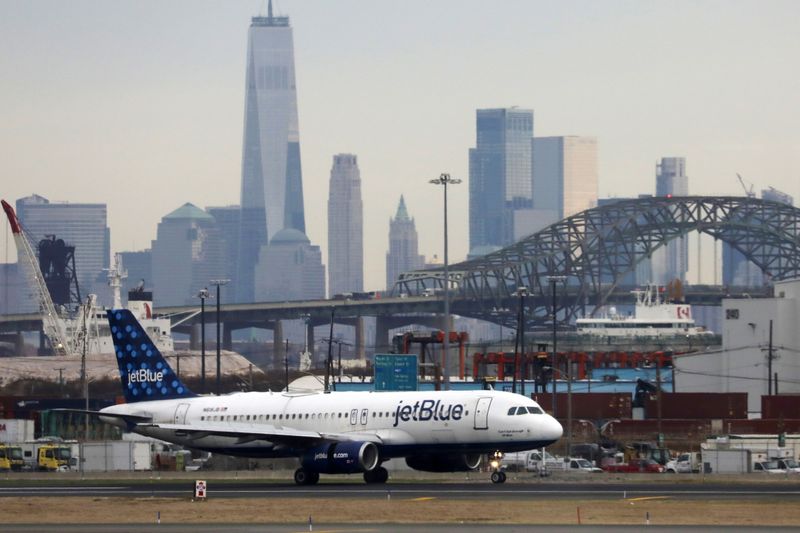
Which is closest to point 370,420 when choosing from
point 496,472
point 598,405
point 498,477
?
point 496,472

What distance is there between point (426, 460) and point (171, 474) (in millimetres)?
17882

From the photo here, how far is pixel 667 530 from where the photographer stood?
46.6 m

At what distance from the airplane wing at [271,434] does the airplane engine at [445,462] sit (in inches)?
79.1

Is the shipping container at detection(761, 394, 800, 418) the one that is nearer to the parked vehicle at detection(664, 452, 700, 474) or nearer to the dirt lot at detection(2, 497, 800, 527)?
the parked vehicle at detection(664, 452, 700, 474)

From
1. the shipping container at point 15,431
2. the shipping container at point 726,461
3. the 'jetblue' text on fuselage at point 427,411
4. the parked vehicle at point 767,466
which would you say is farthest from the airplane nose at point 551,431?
the shipping container at point 15,431

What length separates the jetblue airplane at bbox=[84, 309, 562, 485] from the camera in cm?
6825

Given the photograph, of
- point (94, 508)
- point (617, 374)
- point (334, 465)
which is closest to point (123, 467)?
point (334, 465)

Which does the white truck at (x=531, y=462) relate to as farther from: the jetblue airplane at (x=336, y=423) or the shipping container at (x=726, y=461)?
the jetblue airplane at (x=336, y=423)

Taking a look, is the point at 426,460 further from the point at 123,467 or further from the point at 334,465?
the point at 123,467

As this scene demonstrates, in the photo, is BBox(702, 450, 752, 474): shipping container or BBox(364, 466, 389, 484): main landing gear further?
BBox(702, 450, 752, 474): shipping container

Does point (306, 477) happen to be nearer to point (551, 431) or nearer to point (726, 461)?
point (551, 431)

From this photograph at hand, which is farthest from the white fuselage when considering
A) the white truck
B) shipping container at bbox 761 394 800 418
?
shipping container at bbox 761 394 800 418

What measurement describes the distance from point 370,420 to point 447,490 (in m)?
7.44

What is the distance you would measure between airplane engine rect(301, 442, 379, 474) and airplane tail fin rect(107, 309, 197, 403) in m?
10.6
